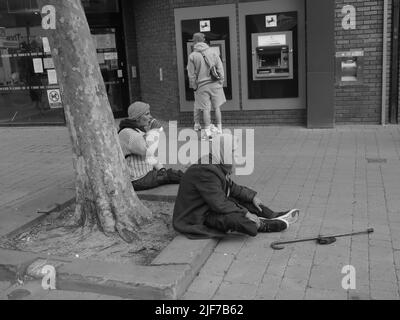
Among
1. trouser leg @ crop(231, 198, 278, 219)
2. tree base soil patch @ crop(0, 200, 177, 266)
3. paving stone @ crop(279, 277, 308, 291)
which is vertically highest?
trouser leg @ crop(231, 198, 278, 219)

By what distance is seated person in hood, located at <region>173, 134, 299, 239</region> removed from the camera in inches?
170

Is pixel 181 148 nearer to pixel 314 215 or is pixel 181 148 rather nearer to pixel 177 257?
pixel 314 215

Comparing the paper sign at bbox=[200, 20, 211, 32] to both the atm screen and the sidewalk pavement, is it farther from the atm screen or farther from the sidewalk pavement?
the sidewalk pavement

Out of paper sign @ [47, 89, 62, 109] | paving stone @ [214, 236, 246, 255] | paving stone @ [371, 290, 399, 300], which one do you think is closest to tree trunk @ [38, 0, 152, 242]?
paving stone @ [214, 236, 246, 255]

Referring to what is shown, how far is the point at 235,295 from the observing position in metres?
3.60

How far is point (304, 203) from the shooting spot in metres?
5.45

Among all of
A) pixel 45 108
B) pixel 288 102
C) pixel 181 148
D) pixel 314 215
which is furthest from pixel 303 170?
pixel 45 108

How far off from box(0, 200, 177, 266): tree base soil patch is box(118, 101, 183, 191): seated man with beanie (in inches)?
36.0

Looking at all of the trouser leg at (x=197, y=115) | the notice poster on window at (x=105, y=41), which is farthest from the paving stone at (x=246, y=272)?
the notice poster on window at (x=105, y=41)

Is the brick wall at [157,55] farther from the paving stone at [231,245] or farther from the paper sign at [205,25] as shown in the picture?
the paving stone at [231,245]

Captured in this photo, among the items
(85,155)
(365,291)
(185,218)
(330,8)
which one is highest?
(330,8)

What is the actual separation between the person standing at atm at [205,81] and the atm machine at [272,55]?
2.88 ft

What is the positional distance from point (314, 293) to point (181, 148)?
542cm

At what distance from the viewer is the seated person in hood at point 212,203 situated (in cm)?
431
